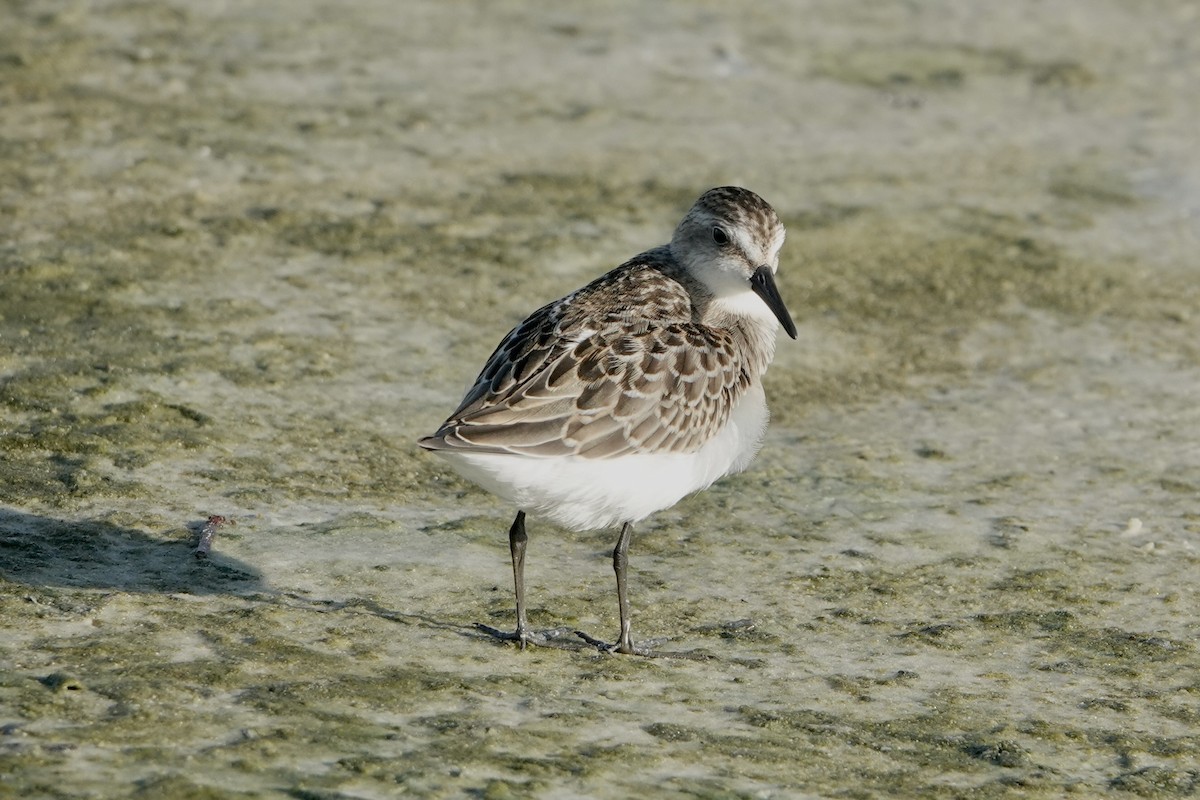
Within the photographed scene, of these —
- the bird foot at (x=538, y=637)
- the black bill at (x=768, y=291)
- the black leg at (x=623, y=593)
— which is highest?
the black bill at (x=768, y=291)

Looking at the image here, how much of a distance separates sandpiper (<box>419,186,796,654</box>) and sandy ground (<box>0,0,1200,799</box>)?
515 millimetres

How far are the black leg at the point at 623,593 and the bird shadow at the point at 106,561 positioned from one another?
4.07ft

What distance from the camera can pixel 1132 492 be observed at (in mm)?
7047

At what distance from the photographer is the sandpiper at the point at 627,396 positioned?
5309 millimetres

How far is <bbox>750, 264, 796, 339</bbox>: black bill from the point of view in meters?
6.28

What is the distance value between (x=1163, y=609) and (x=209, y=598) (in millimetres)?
3436

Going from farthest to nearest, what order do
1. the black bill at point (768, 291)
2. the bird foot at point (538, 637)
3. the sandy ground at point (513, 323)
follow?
the black bill at point (768, 291) → the bird foot at point (538, 637) → the sandy ground at point (513, 323)

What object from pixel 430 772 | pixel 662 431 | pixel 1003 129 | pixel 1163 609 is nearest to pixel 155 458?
pixel 662 431

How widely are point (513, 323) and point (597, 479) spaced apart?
9.53 feet

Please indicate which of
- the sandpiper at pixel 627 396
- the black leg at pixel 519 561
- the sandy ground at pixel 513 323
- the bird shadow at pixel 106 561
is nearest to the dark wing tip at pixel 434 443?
the sandpiper at pixel 627 396

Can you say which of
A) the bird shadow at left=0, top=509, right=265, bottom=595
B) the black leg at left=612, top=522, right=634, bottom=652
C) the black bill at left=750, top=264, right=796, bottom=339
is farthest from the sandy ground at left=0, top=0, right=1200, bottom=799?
the black bill at left=750, top=264, right=796, bottom=339

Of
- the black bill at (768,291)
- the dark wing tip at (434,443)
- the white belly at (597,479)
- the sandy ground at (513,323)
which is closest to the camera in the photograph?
the sandy ground at (513,323)

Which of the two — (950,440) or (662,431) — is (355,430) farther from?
(950,440)

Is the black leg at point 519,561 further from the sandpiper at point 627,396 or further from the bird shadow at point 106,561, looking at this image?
the bird shadow at point 106,561
